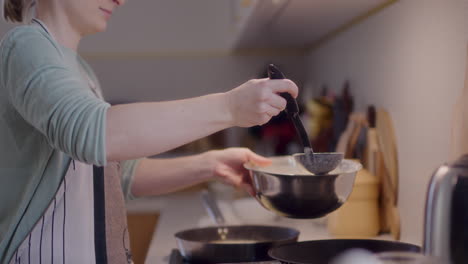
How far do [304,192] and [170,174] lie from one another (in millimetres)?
417

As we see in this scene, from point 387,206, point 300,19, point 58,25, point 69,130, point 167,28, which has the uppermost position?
point 167,28

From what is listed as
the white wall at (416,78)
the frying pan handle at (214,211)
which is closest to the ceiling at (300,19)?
the white wall at (416,78)

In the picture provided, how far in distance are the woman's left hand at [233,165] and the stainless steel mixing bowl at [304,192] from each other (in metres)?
0.22

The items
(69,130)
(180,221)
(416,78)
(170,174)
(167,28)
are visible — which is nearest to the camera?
(69,130)

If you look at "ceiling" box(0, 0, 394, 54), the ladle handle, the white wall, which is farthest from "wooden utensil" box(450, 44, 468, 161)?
"ceiling" box(0, 0, 394, 54)

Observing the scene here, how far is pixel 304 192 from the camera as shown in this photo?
1.06m

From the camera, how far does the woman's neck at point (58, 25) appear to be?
1.06m

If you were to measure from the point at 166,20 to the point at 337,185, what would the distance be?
2129 mm

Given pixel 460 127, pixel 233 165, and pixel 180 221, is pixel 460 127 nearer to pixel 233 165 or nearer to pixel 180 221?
pixel 233 165

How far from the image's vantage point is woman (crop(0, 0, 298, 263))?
2.72 feet

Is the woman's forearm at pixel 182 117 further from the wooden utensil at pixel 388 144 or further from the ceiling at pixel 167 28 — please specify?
the ceiling at pixel 167 28

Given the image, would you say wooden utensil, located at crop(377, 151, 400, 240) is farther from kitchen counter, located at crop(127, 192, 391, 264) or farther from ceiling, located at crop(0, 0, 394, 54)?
ceiling, located at crop(0, 0, 394, 54)

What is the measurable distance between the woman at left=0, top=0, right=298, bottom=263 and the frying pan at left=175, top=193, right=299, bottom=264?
12 centimetres

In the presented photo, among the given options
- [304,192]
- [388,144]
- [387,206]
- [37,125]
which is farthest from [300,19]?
[37,125]
